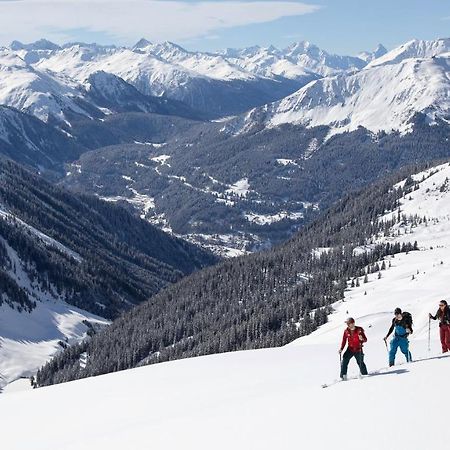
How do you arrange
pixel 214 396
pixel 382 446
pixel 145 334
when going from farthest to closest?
pixel 145 334, pixel 214 396, pixel 382 446

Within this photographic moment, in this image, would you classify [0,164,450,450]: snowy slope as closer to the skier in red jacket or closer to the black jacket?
the skier in red jacket

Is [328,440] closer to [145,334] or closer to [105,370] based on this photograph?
[105,370]

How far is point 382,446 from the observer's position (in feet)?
67.6

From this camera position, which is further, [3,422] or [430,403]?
[3,422]

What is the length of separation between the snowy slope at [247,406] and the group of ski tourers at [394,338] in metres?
1.20

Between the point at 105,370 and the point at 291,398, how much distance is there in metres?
132

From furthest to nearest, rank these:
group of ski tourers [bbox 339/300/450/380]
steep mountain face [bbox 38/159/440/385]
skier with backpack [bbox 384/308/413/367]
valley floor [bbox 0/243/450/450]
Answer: steep mountain face [bbox 38/159/440/385] < skier with backpack [bbox 384/308/413/367] < group of ski tourers [bbox 339/300/450/380] < valley floor [bbox 0/243/450/450]

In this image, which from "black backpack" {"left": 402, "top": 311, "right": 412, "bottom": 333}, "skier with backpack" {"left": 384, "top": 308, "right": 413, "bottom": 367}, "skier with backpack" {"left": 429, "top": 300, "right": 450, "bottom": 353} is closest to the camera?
"skier with backpack" {"left": 384, "top": 308, "right": 413, "bottom": 367}

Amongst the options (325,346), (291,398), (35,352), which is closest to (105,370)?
(35,352)

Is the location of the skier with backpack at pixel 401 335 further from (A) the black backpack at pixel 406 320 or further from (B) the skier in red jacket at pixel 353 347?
(B) the skier in red jacket at pixel 353 347

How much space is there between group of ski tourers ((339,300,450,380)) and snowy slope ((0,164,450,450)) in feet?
3.92

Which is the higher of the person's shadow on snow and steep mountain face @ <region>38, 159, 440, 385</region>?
steep mountain face @ <region>38, 159, 440, 385</region>

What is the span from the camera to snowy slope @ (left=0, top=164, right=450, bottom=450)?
23.0 metres

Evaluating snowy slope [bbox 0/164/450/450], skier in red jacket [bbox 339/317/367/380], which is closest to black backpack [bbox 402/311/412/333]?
snowy slope [bbox 0/164/450/450]
